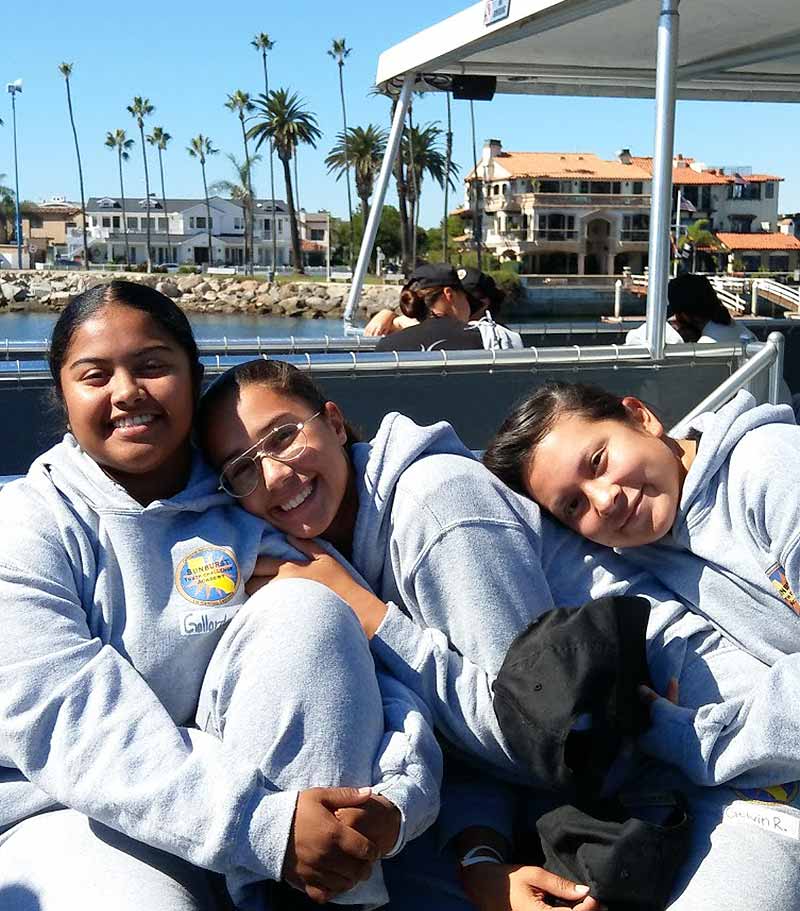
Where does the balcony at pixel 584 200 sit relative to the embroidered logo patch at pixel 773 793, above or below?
above

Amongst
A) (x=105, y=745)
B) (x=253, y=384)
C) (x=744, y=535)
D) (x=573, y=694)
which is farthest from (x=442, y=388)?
(x=105, y=745)

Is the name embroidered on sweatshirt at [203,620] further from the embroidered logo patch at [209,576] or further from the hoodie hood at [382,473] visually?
the hoodie hood at [382,473]

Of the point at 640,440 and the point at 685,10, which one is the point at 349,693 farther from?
the point at 685,10

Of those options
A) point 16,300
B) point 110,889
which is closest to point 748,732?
point 110,889

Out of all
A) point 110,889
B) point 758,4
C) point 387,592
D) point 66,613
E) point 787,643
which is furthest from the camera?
point 758,4

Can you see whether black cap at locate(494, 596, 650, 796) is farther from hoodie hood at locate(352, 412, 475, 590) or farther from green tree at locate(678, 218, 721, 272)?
green tree at locate(678, 218, 721, 272)

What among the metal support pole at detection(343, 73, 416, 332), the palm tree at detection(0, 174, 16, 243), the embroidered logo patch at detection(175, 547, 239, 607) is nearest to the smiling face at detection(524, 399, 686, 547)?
the embroidered logo patch at detection(175, 547, 239, 607)

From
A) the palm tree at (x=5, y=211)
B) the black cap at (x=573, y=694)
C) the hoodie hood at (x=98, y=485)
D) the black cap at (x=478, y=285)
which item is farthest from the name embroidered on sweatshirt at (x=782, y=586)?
the palm tree at (x=5, y=211)

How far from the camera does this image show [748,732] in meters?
2.14

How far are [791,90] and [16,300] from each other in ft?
247

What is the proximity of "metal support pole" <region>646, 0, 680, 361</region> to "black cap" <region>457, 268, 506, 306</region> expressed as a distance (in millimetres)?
1458

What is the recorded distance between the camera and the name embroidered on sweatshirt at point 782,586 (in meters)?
2.36

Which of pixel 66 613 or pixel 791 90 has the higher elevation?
pixel 791 90

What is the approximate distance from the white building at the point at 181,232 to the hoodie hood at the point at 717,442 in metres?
120
